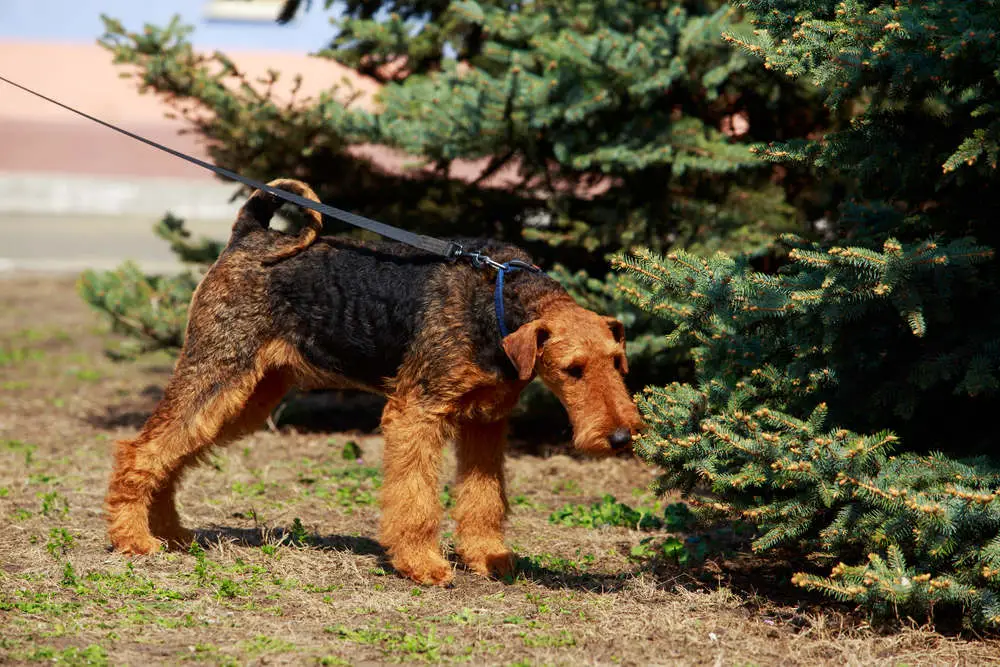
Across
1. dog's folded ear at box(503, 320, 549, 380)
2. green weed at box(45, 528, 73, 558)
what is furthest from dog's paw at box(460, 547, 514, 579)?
green weed at box(45, 528, 73, 558)

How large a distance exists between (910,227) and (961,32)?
3.57ft

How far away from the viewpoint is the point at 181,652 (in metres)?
3.76

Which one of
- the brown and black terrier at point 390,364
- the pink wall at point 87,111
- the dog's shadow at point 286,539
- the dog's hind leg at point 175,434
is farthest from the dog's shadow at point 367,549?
the pink wall at point 87,111

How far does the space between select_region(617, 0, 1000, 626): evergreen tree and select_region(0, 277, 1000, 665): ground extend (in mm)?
403

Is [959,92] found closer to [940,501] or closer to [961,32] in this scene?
[961,32]

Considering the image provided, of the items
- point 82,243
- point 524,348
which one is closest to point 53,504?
point 524,348

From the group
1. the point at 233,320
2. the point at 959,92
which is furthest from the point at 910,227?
the point at 233,320

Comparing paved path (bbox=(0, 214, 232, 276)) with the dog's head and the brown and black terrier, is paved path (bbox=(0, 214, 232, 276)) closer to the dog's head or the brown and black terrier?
the brown and black terrier

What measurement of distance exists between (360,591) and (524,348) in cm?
128

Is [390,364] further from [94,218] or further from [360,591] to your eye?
[94,218]

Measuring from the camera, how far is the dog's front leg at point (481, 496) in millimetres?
4824

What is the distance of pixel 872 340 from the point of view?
14.5ft

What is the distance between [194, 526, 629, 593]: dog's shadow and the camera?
4723mm

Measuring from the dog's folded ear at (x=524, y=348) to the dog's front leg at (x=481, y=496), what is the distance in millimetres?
680
